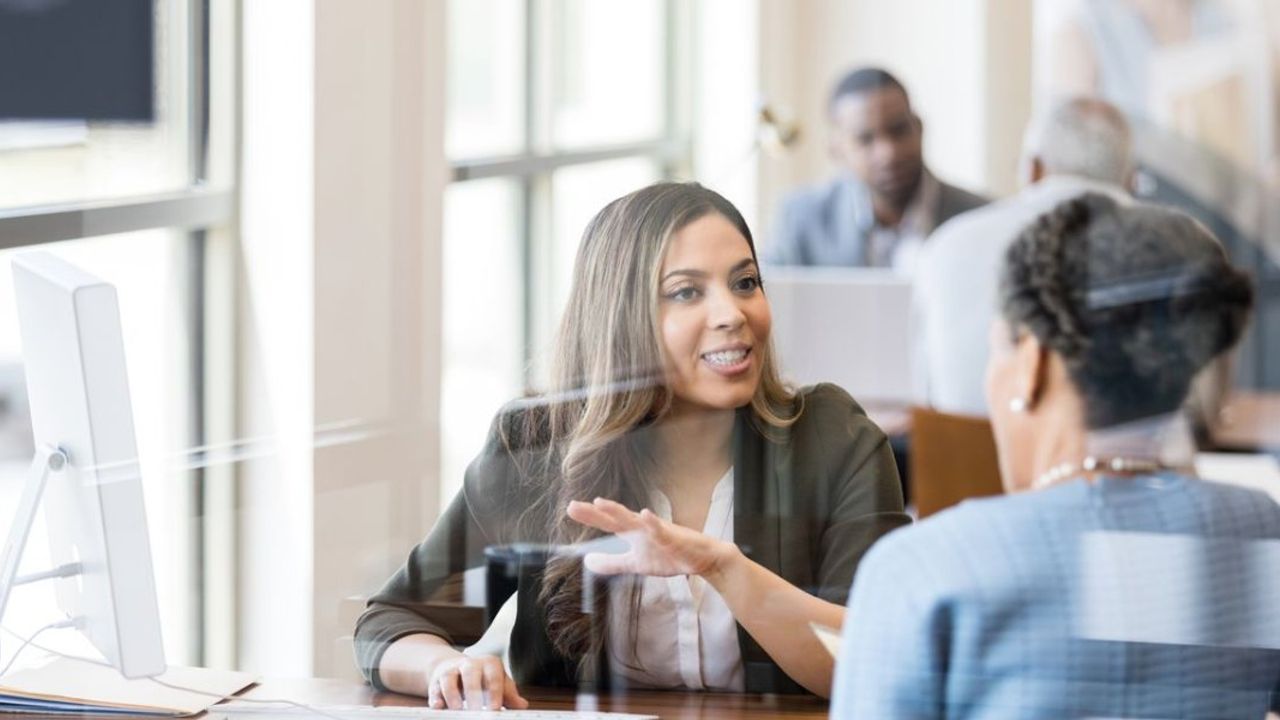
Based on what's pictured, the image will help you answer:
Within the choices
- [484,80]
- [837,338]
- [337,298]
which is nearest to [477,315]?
[337,298]

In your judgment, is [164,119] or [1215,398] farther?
[164,119]

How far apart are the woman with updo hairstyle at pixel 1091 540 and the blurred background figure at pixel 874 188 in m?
0.25

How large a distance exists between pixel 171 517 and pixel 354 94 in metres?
0.46

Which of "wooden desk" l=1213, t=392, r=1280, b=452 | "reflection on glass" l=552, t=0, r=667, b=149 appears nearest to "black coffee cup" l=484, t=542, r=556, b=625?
"reflection on glass" l=552, t=0, r=667, b=149

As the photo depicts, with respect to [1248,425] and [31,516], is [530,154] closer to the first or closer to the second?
A: [31,516]

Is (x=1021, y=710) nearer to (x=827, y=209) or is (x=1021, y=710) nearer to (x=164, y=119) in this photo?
(x=827, y=209)

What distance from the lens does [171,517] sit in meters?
1.70

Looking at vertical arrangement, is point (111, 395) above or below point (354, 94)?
below

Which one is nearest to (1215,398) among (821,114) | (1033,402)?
(1033,402)

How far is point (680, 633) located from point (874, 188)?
572 mm

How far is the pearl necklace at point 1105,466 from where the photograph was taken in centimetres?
126

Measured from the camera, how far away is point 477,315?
156 cm

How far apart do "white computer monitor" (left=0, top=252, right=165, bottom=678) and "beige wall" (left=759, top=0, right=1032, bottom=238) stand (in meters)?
0.59

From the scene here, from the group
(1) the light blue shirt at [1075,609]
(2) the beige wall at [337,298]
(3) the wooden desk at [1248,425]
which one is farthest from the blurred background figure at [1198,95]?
(2) the beige wall at [337,298]
